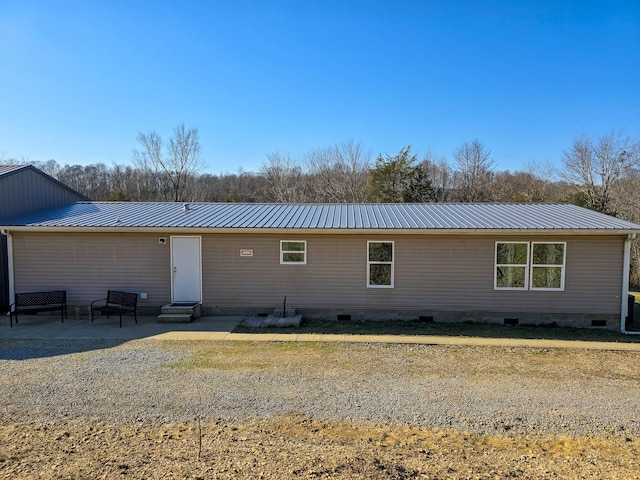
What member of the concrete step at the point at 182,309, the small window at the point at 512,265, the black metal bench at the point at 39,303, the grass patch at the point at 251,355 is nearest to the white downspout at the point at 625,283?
the small window at the point at 512,265

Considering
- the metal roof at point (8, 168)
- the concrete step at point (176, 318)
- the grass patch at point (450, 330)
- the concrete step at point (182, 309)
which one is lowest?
the grass patch at point (450, 330)

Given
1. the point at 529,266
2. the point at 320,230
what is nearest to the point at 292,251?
the point at 320,230

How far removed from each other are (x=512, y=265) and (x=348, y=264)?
13.2 feet

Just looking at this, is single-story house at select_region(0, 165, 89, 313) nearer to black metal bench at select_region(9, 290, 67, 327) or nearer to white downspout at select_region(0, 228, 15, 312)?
white downspout at select_region(0, 228, 15, 312)

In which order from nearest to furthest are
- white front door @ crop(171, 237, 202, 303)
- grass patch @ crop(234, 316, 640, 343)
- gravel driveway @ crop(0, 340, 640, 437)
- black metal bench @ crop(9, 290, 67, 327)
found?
A: gravel driveway @ crop(0, 340, 640, 437) < grass patch @ crop(234, 316, 640, 343) < black metal bench @ crop(9, 290, 67, 327) < white front door @ crop(171, 237, 202, 303)

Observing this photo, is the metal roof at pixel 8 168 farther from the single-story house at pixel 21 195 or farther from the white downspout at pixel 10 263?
the white downspout at pixel 10 263

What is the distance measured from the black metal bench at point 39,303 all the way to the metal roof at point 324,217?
167 cm

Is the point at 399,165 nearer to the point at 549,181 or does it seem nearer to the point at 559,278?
the point at 549,181

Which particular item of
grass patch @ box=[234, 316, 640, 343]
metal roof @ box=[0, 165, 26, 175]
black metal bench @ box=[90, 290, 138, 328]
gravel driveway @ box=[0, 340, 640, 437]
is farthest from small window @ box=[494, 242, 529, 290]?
metal roof @ box=[0, 165, 26, 175]

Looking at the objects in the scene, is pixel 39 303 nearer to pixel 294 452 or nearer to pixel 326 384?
pixel 326 384

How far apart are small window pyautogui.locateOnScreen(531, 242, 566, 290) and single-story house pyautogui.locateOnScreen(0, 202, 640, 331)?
2 centimetres

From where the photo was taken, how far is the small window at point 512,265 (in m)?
9.62

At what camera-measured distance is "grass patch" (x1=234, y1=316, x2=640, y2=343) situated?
8.59 metres

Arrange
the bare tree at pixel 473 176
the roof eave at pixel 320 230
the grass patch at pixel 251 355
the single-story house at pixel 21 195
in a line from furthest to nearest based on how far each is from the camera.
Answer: the bare tree at pixel 473 176
the single-story house at pixel 21 195
the roof eave at pixel 320 230
the grass patch at pixel 251 355
